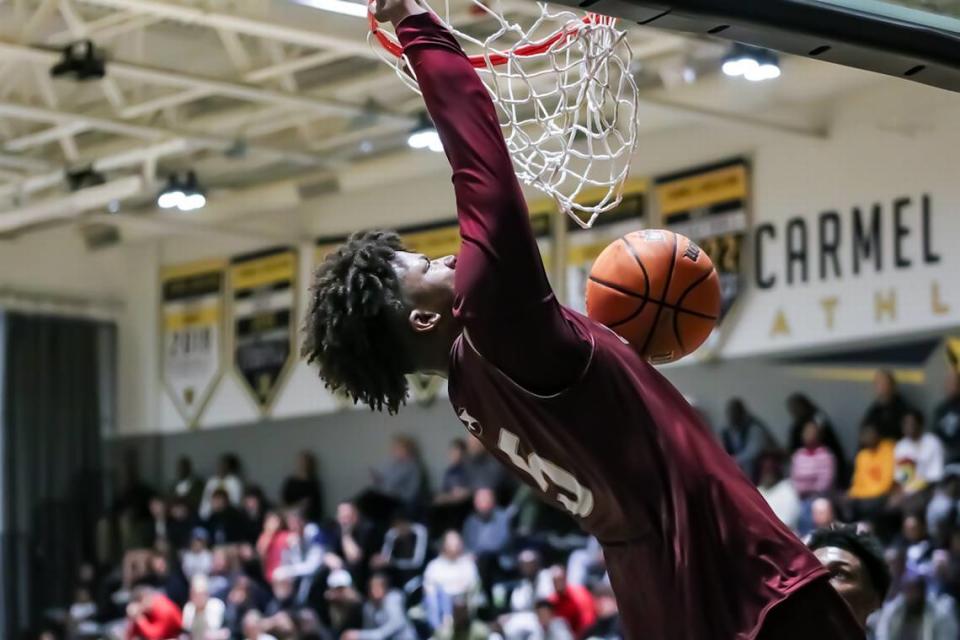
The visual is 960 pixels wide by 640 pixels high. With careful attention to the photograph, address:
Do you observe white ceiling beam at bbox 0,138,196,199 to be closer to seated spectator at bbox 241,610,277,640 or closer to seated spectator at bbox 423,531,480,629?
seated spectator at bbox 241,610,277,640

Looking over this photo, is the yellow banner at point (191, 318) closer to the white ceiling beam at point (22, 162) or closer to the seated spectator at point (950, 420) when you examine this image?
the white ceiling beam at point (22, 162)

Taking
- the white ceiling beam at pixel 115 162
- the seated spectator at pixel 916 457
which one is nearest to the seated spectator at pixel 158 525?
the white ceiling beam at pixel 115 162

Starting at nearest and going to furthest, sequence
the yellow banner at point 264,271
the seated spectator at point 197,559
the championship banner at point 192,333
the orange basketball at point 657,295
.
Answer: the orange basketball at point 657,295, the seated spectator at point 197,559, the yellow banner at point 264,271, the championship banner at point 192,333

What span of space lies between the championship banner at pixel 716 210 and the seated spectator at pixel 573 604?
110 inches

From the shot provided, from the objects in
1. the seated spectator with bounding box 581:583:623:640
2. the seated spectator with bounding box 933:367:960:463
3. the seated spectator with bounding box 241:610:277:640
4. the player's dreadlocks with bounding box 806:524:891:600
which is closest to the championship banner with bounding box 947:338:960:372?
the seated spectator with bounding box 933:367:960:463

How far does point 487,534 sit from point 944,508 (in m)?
4.10

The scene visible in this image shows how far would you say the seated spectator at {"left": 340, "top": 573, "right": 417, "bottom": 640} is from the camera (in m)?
13.2

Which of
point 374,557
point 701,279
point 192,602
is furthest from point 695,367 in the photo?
point 701,279

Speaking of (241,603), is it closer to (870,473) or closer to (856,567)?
(870,473)

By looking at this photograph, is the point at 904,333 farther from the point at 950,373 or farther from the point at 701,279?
the point at 701,279

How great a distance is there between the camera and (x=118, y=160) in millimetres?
15219

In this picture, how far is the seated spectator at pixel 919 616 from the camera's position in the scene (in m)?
10.2

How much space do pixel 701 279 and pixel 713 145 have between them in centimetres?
1100

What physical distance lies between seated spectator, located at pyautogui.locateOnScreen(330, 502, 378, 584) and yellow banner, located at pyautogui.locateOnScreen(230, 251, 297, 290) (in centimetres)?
329
